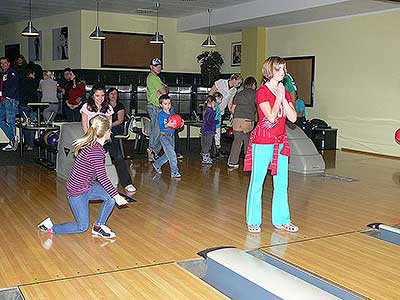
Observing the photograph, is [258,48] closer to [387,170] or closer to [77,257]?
[387,170]

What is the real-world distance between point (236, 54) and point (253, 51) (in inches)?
43.9

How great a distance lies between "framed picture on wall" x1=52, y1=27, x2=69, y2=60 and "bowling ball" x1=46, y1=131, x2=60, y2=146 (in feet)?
19.0

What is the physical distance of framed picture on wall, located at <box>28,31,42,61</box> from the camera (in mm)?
14438

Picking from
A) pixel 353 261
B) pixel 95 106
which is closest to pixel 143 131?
pixel 95 106

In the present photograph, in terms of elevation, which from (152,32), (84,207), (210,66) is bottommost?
(84,207)

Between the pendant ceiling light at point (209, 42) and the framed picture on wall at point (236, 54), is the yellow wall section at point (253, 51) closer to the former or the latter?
the framed picture on wall at point (236, 54)

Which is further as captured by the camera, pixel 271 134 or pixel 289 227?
pixel 289 227

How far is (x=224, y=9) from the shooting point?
12539 millimetres

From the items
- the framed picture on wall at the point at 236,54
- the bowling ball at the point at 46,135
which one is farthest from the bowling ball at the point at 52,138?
the framed picture on wall at the point at 236,54

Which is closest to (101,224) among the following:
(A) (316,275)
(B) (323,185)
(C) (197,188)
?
(A) (316,275)

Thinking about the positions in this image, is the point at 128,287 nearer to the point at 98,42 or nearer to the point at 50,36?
the point at 98,42

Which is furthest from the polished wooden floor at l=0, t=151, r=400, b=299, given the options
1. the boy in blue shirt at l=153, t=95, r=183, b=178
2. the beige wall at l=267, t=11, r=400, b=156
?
the beige wall at l=267, t=11, r=400, b=156

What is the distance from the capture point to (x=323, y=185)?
23.9 feet

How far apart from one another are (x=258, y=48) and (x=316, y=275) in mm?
10162
